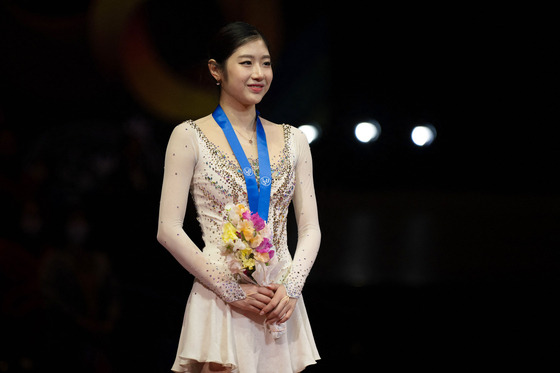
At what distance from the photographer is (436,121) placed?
12.7 feet

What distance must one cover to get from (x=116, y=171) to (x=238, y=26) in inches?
53.7

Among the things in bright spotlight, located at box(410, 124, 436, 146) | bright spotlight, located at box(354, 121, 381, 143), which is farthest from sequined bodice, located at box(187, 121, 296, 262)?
bright spotlight, located at box(410, 124, 436, 146)

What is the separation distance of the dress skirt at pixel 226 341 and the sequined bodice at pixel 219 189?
0.61 feet

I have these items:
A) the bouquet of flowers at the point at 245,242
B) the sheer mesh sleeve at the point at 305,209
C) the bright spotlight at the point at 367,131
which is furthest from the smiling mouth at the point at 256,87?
the bright spotlight at the point at 367,131

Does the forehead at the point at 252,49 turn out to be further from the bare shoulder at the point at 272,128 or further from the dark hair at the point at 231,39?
the bare shoulder at the point at 272,128

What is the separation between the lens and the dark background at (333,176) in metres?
3.42

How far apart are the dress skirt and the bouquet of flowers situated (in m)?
0.16

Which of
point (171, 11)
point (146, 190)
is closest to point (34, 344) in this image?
point (146, 190)

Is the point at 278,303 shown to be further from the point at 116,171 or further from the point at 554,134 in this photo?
the point at 554,134

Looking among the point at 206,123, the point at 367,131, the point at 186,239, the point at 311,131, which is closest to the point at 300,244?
the point at 186,239

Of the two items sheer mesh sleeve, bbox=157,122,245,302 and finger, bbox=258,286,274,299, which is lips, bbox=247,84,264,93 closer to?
sheer mesh sleeve, bbox=157,122,245,302

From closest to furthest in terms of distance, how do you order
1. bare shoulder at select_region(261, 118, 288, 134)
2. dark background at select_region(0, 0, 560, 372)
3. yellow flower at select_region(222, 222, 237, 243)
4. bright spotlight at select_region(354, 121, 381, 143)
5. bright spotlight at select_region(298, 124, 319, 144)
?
1. yellow flower at select_region(222, 222, 237, 243)
2. bare shoulder at select_region(261, 118, 288, 134)
3. dark background at select_region(0, 0, 560, 372)
4. bright spotlight at select_region(298, 124, 319, 144)
5. bright spotlight at select_region(354, 121, 381, 143)

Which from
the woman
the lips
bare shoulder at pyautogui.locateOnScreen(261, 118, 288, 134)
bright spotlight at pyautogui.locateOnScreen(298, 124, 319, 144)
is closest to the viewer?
the woman

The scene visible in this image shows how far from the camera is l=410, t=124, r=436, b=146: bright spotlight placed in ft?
12.6
